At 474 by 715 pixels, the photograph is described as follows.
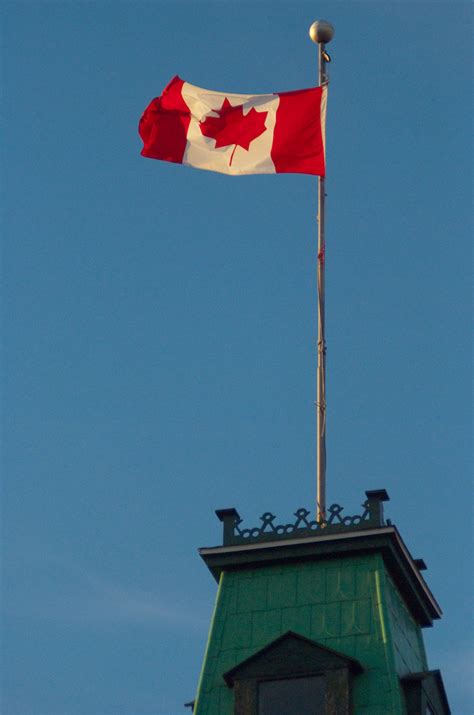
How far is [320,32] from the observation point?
48062mm

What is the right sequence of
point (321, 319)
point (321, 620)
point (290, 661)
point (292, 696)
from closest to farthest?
point (292, 696), point (290, 661), point (321, 620), point (321, 319)

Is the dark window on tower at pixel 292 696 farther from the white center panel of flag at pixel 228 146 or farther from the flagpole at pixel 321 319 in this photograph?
the white center panel of flag at pixel 228 146

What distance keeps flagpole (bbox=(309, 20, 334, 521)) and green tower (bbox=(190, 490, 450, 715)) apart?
700 mm

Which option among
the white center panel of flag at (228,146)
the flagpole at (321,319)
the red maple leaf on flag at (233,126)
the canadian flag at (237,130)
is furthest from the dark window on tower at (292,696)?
the red maple leaf on flag at (233,126)

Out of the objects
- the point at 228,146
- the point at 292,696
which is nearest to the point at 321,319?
the point at 228,146

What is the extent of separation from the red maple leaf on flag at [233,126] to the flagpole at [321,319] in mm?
1967

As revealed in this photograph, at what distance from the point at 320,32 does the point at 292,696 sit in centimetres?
1818

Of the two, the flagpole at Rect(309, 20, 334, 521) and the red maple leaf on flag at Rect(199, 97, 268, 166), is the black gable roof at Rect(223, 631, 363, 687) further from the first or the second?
the red maple leaf on flag at Rect(199, 97, 268, 166)

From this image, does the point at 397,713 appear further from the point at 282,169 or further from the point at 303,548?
the point at 282,169

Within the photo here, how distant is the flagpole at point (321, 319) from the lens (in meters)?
42.0

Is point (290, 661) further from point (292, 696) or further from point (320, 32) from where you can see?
point (320, 32)

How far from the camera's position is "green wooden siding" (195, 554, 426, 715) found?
39250mm

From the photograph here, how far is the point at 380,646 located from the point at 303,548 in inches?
124

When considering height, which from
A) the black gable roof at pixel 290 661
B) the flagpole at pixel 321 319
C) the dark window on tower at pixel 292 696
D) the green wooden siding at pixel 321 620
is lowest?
the dark window on tower at pixel 292 696
